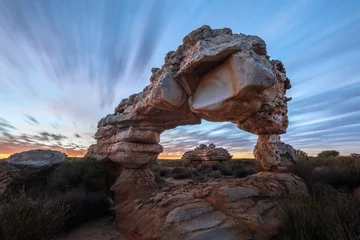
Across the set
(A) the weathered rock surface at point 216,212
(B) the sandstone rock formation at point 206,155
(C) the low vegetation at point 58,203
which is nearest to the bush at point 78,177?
(C) the low vegetation at point 58,203

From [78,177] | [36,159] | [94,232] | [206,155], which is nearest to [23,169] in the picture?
[36,159]

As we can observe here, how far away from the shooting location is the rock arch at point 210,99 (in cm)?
507

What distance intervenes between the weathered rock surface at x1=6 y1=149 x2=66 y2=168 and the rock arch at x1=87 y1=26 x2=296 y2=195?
112 inches

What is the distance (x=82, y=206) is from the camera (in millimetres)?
6715

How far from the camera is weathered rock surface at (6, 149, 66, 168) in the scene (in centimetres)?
874

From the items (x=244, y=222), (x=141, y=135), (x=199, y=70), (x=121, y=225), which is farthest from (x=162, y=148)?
(x=244, y=222)

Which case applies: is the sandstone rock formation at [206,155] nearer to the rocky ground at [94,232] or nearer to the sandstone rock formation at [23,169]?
the sandstone rock formation at [23,169]

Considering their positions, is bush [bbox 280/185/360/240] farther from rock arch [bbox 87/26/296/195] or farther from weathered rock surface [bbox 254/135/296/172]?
weathered rock surface [bbox 254/135/296/172]

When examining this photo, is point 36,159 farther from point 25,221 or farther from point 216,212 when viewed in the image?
point 216,212

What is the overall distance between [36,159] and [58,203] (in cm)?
519

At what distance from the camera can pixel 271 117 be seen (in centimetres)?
671

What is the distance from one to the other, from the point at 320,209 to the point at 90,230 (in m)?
6.07

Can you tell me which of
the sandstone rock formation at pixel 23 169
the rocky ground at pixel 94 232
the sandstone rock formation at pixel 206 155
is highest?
the sandstone rock formation at pixel 206 155

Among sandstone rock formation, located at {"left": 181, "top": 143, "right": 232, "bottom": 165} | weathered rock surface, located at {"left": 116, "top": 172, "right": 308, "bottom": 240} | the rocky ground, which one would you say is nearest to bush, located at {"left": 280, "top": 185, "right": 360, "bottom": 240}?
weathered rock surface, located at {"left": 116, "top": 172, "right": 308, "bottom": 240}
